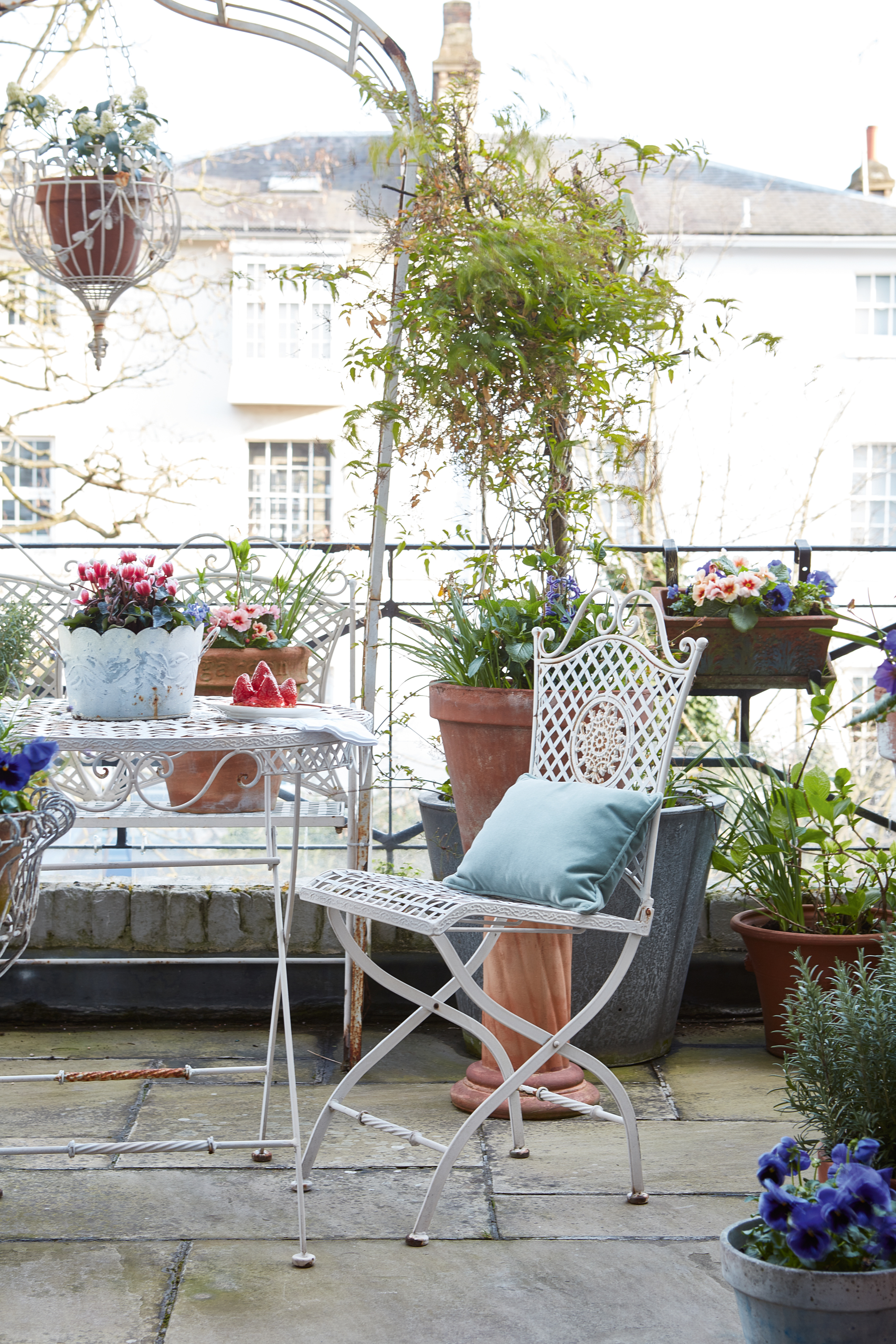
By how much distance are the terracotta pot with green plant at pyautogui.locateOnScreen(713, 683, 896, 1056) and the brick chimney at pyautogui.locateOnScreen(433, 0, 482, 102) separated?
5.74 ft

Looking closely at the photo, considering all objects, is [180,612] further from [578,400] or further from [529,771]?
[578,400]

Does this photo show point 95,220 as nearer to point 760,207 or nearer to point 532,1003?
point 532,1003

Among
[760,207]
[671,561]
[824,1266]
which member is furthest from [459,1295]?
[760,207]

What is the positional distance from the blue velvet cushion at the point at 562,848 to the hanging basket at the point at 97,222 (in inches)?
61.1

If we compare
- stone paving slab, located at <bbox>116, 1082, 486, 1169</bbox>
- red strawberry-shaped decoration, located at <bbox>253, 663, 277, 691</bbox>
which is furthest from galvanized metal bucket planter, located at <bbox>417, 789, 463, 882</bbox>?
red strawberry-shaped decoration, located at <bbox>253, 663, 277, 691</bbox>

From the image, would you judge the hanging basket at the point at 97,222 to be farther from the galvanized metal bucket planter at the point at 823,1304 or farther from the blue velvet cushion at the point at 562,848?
the galvanized metal bucket planter at the point at 823,1304

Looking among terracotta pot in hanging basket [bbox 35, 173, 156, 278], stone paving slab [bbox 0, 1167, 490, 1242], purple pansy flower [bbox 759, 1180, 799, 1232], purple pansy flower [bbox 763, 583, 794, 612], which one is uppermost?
terracotta pot in hanging basket [bbox 35, 173, 156, 278]

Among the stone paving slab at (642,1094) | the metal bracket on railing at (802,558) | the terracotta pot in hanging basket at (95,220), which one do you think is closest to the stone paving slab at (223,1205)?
the stone paving slab at (642,1094)

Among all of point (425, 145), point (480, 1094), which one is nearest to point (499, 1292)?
point (480, 1094)

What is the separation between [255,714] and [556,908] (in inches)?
24.1

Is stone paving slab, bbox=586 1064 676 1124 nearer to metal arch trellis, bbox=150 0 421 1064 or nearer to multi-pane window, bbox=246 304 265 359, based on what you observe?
metal arch trellis, bbox=150 0 421 1064

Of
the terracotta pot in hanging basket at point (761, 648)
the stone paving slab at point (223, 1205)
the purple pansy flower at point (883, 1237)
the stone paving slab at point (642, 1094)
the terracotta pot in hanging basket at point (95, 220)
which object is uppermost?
the terracotta pot in hanging basket at point (95, 220)

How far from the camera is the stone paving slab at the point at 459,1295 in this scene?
67.1 inches

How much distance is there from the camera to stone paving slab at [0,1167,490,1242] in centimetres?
202
